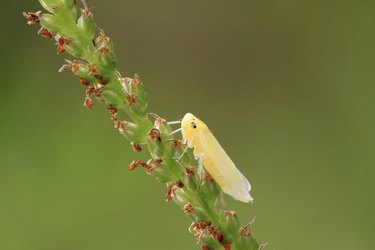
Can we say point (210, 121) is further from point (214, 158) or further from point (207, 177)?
point (207, 177)

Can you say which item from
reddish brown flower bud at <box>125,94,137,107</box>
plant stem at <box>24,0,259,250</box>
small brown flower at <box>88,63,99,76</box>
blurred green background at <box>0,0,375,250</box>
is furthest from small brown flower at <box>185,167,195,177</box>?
blurred green background at <box>0,0,375,250</box>

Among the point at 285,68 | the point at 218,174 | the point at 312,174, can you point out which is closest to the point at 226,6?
the point at 285,68

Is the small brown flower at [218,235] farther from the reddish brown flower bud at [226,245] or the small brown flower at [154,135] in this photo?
the small brown flower at [154,135]

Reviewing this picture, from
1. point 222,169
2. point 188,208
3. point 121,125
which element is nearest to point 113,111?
point 121,125

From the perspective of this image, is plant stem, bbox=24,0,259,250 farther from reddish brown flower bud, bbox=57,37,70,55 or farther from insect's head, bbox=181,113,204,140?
insect's head, bbox=181,113,204,140

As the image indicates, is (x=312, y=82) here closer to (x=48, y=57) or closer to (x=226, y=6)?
(x=226, y=6)

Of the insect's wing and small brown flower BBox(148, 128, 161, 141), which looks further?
the insect's wing
